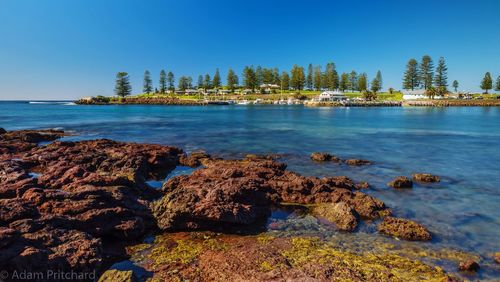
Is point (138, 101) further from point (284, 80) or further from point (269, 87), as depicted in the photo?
point (284, 80)

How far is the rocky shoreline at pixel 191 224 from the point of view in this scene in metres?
7.29

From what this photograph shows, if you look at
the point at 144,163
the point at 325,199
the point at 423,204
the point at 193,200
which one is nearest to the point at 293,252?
the point at 193,200

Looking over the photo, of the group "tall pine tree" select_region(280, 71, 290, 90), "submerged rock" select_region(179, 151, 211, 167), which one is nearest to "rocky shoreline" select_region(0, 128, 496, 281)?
"submerged rock" select_region(179, 151, 211, 167)

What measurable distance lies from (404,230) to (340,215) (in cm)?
208

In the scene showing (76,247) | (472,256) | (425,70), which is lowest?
(472,256)

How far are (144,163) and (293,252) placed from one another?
11906 millimetres

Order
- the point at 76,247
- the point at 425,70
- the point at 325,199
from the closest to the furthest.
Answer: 1. the point at 76,247
2. the point at 325,199
3. the point at 425,70

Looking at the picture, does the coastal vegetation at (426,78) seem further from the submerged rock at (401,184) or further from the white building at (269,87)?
the submerged rock at (401,184)

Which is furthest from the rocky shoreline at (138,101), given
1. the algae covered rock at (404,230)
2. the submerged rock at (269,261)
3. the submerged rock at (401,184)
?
the submerged rock at (269,261)

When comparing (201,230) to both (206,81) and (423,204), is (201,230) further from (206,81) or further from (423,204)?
(206,81)

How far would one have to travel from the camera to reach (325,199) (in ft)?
42.7

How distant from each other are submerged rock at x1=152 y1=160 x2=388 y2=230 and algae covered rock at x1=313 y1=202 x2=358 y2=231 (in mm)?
950

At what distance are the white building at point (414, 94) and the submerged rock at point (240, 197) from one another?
505 ft

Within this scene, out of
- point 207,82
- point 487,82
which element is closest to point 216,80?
point 207,82
